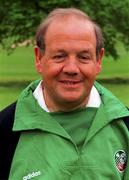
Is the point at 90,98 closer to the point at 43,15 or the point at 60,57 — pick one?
the point at 60,57

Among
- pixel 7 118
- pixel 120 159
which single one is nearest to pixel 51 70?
pixel 7 118

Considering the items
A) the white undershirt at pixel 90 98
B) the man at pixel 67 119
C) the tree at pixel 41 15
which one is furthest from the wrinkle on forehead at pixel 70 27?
the tree at pixel 41 15

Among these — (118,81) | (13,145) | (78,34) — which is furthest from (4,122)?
(118,81)

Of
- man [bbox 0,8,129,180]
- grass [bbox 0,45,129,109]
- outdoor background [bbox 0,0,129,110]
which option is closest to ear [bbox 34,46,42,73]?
man [bbox 0,8,129,180]

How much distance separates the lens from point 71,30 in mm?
2996

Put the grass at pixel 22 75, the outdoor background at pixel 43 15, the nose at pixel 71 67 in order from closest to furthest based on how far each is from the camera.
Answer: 1. the nose at pixel 71 67
2. the grass at pixel 22 75
3. the outdoor background at pixel 43 15

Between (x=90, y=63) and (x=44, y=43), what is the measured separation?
8.8 inches

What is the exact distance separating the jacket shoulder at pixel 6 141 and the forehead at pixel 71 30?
15.0 inches

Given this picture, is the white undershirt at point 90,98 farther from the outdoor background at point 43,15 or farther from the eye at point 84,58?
the outdoor background at point 43,15

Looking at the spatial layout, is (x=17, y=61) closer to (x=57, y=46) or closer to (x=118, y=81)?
(x=118, y=81)

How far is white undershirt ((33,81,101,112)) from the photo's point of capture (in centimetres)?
311

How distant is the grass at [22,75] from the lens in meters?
20.7

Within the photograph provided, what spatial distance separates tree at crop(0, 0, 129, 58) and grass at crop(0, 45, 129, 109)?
69.8 inches

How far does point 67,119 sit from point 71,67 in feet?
0.82
